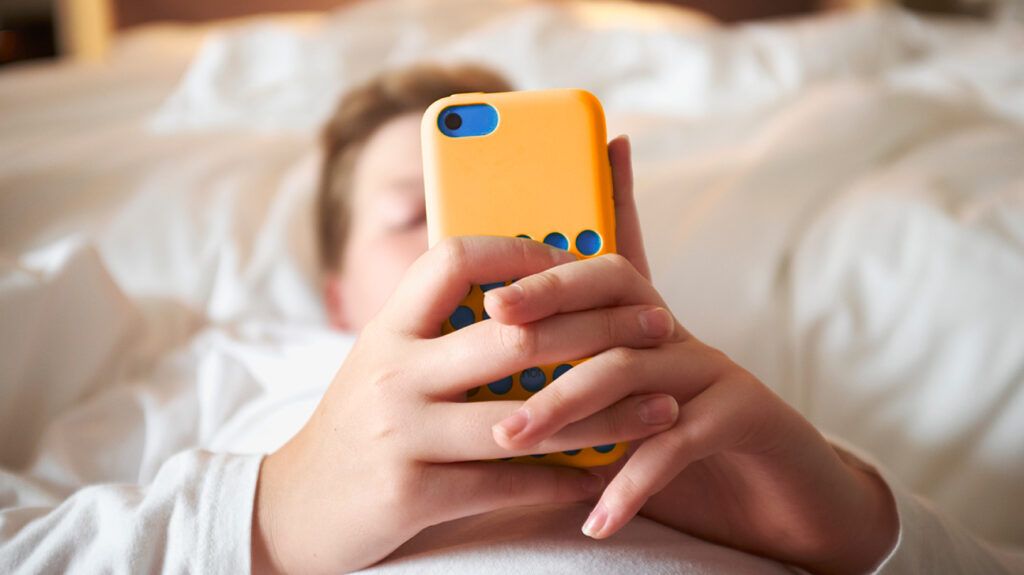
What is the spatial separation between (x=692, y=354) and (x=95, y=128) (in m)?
1.19

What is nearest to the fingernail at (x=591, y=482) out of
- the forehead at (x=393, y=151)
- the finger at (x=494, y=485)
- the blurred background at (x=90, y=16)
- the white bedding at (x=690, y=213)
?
the finger at (x=494, y=485)

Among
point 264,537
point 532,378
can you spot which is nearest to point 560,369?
point 532,378

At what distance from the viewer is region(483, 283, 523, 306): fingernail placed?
0.32 m

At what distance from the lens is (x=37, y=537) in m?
0.43

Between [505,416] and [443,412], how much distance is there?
3cm

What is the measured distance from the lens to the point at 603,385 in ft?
1.08

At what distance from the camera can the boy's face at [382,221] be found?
0.70m

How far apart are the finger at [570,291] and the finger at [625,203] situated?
0.07m

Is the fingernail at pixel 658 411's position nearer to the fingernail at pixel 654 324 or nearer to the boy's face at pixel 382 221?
the fingernail at pixel 654 324

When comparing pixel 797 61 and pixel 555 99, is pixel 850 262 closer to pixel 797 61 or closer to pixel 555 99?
pixel 555 99

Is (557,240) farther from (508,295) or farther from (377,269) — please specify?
(377,269)

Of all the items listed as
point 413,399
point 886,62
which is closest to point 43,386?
point 413,399

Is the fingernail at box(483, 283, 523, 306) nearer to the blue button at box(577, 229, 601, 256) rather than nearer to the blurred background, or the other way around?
the blue button at box(577, 229, 601, 256)

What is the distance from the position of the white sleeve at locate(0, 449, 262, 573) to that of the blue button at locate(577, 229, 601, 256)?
0.20 meters
